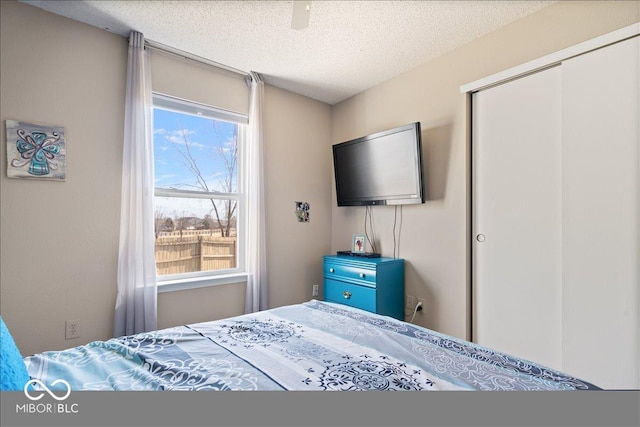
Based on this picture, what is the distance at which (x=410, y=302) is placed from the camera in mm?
2996

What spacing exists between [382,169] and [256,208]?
120 cm

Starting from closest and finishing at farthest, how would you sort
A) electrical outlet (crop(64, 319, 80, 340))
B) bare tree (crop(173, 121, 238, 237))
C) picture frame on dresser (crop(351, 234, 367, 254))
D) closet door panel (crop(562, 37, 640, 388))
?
closet door panel (crop(562, 37, 640, 388)) → electrical outlet (crop(64, 319, 80, 340)) → bare tree (crop(173, 121, 238, 237)) → picture frame on dresser (crop(351, 234, 367, 254))

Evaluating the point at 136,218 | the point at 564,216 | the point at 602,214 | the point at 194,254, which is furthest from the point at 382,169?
the point at 136,218

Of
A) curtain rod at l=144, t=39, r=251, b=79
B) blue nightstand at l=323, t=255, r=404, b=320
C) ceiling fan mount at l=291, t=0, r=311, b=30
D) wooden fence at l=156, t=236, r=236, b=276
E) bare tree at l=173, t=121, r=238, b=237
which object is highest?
curtain rod at l=144, t=39, r=251, b=79

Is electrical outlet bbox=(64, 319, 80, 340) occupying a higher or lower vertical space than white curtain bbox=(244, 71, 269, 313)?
lower

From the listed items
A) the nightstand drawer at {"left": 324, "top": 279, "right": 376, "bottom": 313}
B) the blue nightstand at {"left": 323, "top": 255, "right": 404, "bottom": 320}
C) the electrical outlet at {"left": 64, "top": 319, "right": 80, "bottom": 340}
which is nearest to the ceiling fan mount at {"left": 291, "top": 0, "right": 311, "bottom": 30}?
the blue nightstand at {"left": 323, "top": 255, "right": 404, "bottom": 320}

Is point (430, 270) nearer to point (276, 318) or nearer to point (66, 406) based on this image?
point (276, 318)

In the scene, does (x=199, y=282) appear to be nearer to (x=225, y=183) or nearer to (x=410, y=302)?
(x=225, y=183)

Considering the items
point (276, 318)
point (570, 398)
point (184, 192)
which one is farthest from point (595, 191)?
point (184, 192)

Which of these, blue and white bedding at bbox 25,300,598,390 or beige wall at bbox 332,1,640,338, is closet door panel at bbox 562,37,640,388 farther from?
blue and white bedding at bbox 25,300,598,390

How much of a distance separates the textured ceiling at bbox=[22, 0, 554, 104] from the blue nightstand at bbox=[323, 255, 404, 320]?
5.64ft

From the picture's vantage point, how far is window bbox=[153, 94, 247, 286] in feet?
9.00

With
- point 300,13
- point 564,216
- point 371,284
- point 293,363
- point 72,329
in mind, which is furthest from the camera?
point 371,284

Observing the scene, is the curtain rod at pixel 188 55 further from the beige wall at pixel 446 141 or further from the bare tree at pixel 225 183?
the beige wall at pixel 446 141
